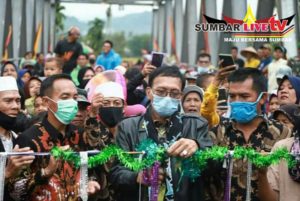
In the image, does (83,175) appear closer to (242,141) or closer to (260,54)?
(242,141)

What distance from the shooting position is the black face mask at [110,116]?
→ 219 inches

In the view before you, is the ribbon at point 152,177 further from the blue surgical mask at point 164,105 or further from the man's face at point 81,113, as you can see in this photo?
the man's face at point 81,113

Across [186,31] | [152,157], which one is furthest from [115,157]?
[186,31]

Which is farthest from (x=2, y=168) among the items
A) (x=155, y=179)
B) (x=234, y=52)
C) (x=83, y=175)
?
(x=234, y=52)

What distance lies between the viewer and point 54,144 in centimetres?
464

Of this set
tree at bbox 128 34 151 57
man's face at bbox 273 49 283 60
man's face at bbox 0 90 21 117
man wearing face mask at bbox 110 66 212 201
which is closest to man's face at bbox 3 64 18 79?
man's face at bbox 273 49 283 60

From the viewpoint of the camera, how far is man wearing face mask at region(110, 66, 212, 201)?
4.11 m

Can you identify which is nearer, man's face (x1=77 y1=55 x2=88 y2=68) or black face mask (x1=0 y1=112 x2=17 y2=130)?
black face mask (x1=0 y1=112 x2=17 y2=130)

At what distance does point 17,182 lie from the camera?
4.29 m

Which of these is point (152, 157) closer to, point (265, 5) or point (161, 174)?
point (161, 174)

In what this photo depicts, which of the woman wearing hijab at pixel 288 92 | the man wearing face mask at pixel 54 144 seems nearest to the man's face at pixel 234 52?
the woman wearing hijab at pixel 288 92

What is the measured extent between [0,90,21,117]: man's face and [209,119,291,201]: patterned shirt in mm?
1632

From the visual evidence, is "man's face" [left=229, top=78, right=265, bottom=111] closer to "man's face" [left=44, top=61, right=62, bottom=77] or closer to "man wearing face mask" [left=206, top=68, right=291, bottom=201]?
"man wearing face mask" [left=206, top=68, right=291, bottom=201]

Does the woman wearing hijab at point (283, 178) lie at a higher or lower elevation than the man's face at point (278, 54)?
lower
